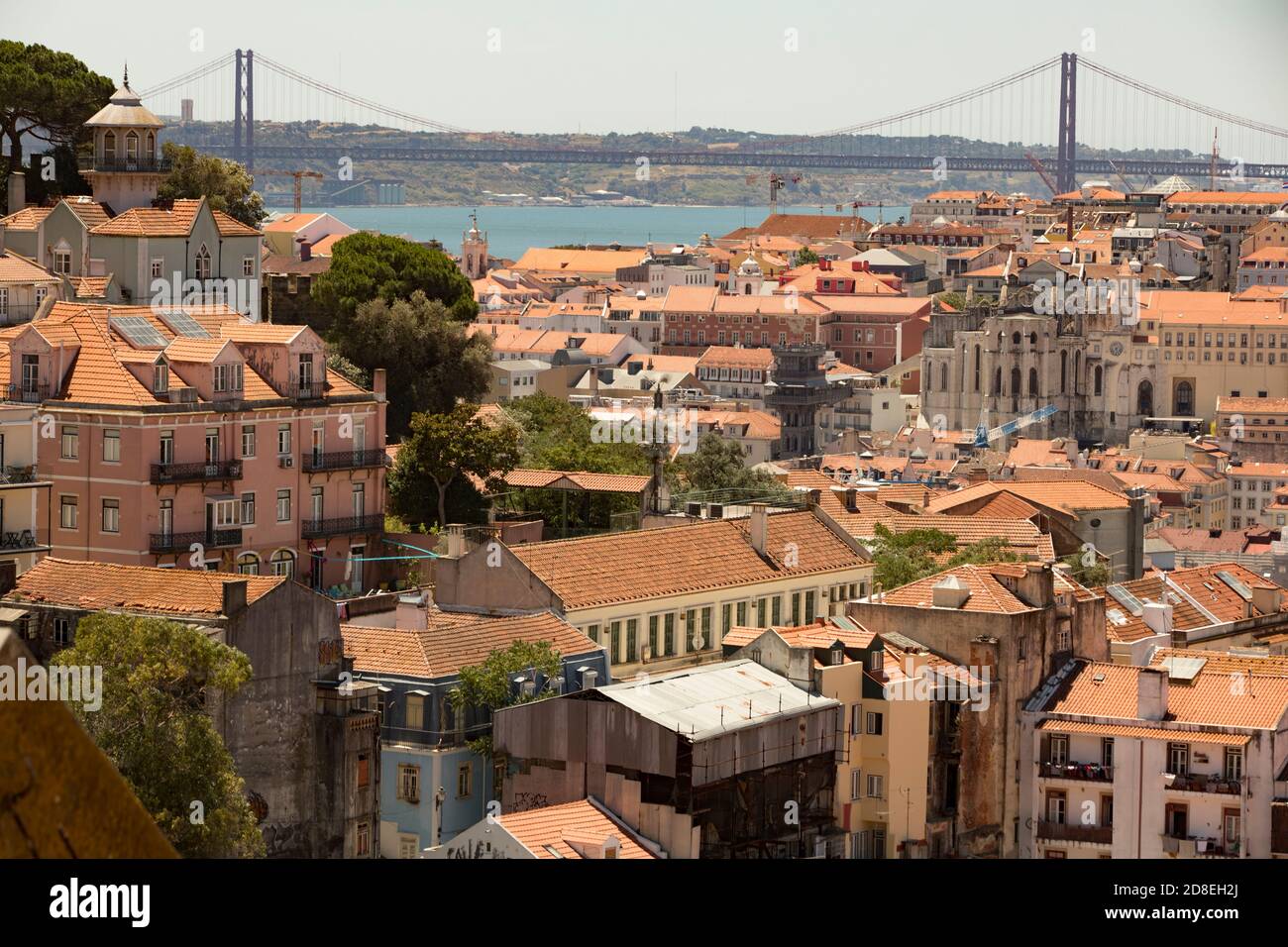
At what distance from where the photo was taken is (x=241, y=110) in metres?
102

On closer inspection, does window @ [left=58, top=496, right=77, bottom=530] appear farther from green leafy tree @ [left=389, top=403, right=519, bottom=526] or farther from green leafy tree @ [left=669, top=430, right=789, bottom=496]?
green leafy tree @ [left=669, top=430, right=789, bottom=496]

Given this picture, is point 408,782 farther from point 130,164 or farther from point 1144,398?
point 1144,398

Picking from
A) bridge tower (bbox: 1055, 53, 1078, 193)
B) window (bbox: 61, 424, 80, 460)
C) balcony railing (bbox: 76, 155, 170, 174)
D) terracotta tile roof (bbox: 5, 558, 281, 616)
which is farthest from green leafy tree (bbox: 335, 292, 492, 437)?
bridge tower (bbox: 1055, 53, 1078, 193)

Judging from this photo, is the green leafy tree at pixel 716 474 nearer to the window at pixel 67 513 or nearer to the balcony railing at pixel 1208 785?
the balcony railing at pixel 1208 785

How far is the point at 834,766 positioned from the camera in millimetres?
Answer: 21422

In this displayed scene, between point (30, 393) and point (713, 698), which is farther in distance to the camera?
point (30, 393)

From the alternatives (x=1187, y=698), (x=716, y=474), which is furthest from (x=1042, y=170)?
(x=1187, y=698)

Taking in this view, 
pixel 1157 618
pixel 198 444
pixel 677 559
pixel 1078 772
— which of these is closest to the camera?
pixel 198 444

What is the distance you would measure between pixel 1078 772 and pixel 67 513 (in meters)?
9.75

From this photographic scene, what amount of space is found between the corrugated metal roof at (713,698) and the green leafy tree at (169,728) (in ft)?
12.5

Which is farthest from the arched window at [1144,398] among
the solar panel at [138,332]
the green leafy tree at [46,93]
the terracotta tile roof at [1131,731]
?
the solar panel at [138,332]
